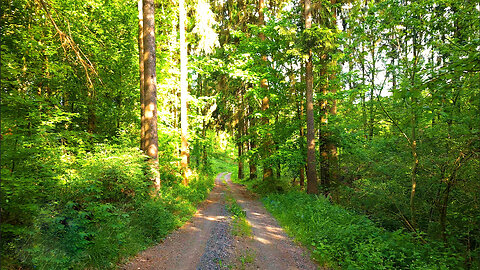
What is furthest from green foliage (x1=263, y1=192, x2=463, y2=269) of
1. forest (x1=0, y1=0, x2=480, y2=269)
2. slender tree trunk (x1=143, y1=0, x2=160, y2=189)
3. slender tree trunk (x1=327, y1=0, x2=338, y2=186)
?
slender tree trunk (x1=143, y1=0, x2=160, y2=189)

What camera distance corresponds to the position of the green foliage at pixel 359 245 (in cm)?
493

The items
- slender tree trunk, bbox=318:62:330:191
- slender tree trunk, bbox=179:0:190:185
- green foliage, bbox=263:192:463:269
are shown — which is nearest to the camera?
green foliage, bbox=263:192:463:269

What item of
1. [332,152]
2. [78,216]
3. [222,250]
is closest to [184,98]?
[222,250]

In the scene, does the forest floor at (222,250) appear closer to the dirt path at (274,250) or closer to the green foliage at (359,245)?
the dirt path at (274,250)

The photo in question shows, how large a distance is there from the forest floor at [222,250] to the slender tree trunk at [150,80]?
8.67 feet

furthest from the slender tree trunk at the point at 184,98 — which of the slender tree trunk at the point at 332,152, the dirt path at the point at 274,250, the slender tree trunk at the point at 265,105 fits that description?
the slender tree trunk at the point at 332,152

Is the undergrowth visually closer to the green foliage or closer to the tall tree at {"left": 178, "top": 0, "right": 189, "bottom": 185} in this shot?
the green foliage

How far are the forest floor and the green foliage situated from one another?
53 centimetres

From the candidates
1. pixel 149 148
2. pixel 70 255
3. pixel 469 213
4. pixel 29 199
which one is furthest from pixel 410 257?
pixel 149 148

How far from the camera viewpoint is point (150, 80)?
8.48 metres

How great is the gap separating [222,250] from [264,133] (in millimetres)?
9153

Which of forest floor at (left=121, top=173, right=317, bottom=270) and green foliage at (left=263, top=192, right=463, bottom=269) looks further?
forest floor at (left=121, top=173, right=317, bottom=270)

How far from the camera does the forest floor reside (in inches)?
209

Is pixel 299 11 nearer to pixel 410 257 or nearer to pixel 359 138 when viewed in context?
pixel 359 138
